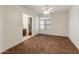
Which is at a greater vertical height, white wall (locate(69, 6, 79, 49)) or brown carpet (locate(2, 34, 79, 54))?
white wall (locate(69, 6, 79, 49))

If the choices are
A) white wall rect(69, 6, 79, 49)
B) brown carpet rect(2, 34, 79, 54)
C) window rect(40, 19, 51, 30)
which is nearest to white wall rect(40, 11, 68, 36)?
window rect(40, 19, 51, 30)

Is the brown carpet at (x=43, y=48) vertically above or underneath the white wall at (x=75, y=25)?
underneath

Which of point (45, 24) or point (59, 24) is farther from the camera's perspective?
point (45, 24)

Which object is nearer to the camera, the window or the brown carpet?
the brown carpet

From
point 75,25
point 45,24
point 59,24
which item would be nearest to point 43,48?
point 75,25

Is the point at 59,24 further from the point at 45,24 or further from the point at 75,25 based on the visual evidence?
the point at 75,25

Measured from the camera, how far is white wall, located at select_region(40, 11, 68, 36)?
7754 mm

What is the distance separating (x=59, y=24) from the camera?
324 inches

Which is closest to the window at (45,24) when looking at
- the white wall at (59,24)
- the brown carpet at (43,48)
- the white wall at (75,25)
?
the white wall at (59,24)

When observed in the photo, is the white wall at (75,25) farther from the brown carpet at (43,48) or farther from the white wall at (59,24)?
the white wall at (59,24)

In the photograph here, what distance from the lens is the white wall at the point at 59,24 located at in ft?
25.4

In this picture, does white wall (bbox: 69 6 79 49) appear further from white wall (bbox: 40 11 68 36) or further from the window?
the window
